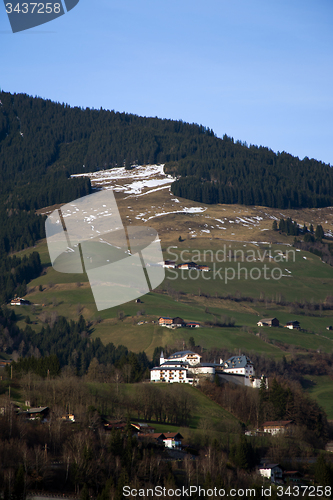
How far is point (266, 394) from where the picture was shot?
227ft

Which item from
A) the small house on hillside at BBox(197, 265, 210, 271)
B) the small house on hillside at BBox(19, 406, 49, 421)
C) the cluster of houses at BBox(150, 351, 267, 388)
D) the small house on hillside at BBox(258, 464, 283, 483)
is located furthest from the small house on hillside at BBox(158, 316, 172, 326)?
the small house on hillside at BBox(258, 464, 283, 483)

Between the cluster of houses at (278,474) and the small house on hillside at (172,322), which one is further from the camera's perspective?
the small house on hillside at (172,322)

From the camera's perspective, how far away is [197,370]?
79750 millimetres

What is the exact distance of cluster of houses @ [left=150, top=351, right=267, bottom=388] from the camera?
7762 cm

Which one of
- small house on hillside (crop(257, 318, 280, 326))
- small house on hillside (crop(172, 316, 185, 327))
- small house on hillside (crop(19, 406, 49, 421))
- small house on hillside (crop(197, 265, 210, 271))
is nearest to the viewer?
small house on hillside (crop(19, 406, 49, 421))

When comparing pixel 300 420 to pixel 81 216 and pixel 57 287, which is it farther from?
pixel 81 216

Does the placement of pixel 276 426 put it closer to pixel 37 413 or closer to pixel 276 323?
pixel 37 413

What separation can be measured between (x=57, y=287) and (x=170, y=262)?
27981 mm

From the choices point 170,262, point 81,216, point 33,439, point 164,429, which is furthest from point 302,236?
point 33,439

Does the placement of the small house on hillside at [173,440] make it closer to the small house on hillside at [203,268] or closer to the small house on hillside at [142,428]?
the small house on hillside at [142,428]

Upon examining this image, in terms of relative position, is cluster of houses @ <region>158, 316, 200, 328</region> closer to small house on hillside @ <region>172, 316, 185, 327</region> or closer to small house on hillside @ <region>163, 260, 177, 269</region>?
small house on hillside @ <region>172, 316, 185, 327</region>

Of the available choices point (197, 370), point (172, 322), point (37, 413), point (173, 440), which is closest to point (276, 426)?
point (173, 440)

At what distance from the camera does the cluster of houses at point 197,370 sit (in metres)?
77.6

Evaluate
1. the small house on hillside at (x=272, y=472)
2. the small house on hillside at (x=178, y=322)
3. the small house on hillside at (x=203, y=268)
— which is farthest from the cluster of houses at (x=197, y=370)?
the small house on hillside at (x=203, y=268)
